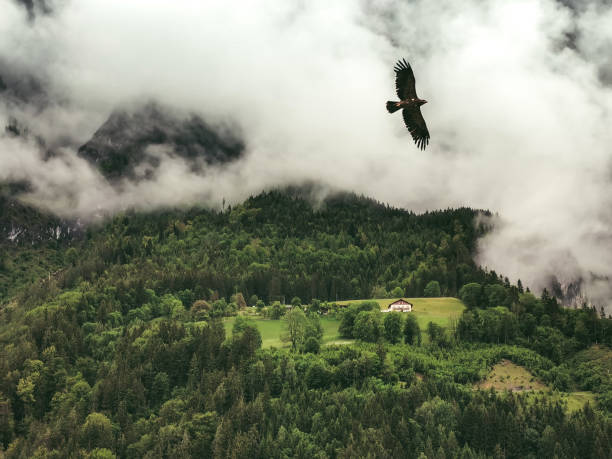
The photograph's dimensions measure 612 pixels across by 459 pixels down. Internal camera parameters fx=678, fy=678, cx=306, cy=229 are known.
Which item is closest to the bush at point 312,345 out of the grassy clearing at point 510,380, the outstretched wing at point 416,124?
the grassy clearing at point 510,380

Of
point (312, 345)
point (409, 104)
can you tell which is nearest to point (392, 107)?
point (409, 104)

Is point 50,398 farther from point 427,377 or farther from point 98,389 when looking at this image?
point 427,377

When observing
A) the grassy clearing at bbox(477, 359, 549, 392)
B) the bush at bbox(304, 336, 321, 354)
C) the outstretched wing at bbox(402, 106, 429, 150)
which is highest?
the bush at bbox(304, 336, 321, 354)

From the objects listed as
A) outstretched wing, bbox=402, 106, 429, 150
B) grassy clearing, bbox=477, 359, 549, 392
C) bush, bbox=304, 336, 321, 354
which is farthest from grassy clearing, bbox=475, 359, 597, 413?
outstretched wing, bbox=402, 106, 429, 150

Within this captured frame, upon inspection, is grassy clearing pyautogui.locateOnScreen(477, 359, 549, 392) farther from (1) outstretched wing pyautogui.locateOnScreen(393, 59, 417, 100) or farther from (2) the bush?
(1) outstretched wing pyautogui.locateOnScreen(393, 59, 417, 100)

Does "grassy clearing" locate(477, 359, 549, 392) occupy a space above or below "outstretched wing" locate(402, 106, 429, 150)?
above

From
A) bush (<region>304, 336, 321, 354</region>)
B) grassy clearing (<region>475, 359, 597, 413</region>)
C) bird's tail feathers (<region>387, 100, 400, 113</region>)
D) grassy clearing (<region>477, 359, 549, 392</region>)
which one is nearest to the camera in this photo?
bird's tail feathers (<region>387, 100, 400, 113</region>)

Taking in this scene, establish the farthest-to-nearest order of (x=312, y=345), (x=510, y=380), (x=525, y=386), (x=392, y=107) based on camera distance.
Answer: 1. (x=312, y=345)
2. (x=510, y=380)
3. (x=525, y=386)
4. (x=392, y=107)

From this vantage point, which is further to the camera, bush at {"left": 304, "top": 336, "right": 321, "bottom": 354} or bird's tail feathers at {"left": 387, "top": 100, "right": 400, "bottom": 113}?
bush at {"left": 304, "top": 336, "right": 321, "bottom": 354}

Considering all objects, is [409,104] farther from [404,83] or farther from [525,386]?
[525,386]
